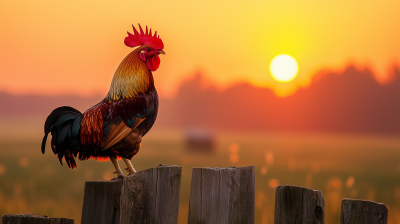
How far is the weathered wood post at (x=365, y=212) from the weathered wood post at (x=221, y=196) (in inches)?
23.0

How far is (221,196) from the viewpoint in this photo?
6.48 feet

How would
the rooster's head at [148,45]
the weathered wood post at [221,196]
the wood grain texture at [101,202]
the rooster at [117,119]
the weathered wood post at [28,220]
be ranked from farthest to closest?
the rooster's head at [148,45] → the rooster at [117,119] → the wood grain texture at [101,202] → the weathered wood post at [28,220] → the weathered wood post at [221,196]

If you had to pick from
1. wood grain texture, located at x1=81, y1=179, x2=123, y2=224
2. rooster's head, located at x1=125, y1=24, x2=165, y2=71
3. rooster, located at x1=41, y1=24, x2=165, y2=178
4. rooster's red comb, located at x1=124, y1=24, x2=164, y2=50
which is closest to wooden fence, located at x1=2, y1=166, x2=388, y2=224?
wood grain texture, located at x1=81, y1=179, x2=123, y2=224

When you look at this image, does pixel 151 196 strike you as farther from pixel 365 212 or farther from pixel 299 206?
pixel 365 212

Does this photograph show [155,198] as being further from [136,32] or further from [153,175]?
[136,32]

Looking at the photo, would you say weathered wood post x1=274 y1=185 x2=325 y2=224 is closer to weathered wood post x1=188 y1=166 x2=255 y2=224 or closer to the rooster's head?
weathered wood post x1=188 y1=166 x2=255 y2=224

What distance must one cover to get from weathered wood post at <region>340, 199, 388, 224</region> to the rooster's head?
2.07 metres

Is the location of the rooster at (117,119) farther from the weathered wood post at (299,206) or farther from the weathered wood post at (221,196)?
the weathered wood post at (299,206)

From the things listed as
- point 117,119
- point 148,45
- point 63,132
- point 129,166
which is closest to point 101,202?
point 129,166

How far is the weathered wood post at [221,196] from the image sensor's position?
1973mm

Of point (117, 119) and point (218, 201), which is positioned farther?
point (117, 119)

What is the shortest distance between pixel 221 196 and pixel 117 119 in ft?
4.50

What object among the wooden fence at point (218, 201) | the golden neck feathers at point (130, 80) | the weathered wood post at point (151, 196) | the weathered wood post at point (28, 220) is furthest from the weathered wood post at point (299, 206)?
the golden neck feathers at point (130, 80)

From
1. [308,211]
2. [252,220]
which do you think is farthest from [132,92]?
[308,211]
